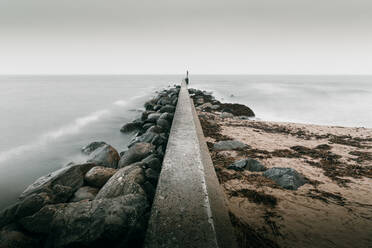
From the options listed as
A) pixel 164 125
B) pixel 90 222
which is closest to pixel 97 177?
pixel 90 222

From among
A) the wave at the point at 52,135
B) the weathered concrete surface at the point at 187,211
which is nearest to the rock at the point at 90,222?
the weathered concrete surface at the point at 187,211

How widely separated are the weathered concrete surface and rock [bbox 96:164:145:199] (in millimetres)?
244

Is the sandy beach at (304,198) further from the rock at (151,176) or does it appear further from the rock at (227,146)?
the rock at (151,176)

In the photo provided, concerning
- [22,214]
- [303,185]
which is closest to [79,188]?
[22,214]

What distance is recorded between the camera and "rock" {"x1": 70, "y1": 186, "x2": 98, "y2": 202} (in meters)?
2.48

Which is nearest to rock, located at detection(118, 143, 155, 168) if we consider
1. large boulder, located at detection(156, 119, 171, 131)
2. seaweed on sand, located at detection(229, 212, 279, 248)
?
large boulder, located at detection(156, 119, 171, 131)

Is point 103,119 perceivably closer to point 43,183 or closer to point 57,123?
point 57,123

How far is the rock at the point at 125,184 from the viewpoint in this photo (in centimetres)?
220

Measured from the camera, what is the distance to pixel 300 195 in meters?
2.79

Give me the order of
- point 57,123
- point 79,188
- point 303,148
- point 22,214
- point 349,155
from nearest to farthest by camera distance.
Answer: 1. point 22,214
2. point 79,188
3. point 349,155
4. point 303,148
5. point 57,123

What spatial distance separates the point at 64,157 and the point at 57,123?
531cm

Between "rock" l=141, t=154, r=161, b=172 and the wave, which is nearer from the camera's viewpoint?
"rock" l=141, t=154, r=161, b=172

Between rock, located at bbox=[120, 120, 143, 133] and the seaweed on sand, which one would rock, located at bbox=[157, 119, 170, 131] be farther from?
the seaweed on sand

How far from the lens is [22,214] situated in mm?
2027
